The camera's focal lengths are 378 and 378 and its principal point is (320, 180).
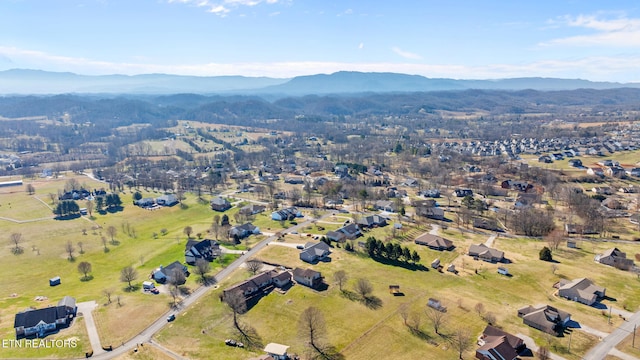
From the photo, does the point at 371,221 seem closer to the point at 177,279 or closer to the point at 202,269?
the point at 202,269

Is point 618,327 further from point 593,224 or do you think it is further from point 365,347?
point 593,224

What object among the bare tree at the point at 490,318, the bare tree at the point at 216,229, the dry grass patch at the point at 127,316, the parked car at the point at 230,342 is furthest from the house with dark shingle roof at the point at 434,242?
the dry grass patch at the point at 127,316

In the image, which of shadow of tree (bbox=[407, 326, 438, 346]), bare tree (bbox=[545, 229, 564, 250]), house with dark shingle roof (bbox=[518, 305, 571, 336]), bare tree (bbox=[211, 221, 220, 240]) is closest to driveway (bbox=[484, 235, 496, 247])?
bare tree (bbox=[545, 229, 564, 250])

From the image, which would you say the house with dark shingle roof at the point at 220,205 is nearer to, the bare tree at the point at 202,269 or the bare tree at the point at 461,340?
the bare tree at the point at 202,269

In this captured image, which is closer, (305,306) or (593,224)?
(305,306)

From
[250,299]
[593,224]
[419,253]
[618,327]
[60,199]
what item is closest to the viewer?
[618,327]

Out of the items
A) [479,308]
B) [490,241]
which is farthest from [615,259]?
[479,308]

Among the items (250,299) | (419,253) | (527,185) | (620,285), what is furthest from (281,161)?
(620,285)
